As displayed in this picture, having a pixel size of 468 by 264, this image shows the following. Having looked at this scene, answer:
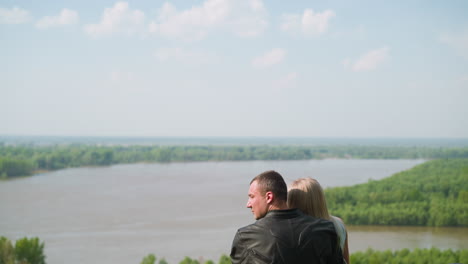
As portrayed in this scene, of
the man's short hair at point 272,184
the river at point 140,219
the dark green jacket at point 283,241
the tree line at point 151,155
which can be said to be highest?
the man's short hair at point 272,184

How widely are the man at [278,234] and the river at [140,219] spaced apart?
651 cm

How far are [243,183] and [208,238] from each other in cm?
670

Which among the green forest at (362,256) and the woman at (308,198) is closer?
the woman at (308,198)

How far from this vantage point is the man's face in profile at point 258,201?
2.91 ft

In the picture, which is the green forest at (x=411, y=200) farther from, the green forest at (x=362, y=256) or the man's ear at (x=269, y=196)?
the man's ear at (x=269, y=196)

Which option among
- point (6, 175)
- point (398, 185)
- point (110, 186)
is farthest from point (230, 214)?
point (6, 175)

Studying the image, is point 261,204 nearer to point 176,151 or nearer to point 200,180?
point 200,180

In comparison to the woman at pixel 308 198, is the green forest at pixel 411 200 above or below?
below

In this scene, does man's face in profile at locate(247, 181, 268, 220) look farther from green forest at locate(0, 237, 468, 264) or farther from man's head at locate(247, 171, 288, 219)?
green forest at locate(0, 237, 468, 264)

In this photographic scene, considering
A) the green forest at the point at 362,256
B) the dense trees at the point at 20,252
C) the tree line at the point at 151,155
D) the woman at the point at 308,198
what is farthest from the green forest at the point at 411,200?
the woman at the point at 308,198

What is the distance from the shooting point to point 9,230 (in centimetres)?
943

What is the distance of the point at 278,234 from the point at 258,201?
83 millimetres

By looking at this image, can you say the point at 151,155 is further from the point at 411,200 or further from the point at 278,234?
the point at 278,234

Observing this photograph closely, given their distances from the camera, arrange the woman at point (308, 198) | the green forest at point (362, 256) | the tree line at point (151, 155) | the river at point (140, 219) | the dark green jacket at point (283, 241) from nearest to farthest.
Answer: the dark green jacket at point (283, 241) → the woman at point (308, 198) → the green forest at point (362, 256) → the river at point (140, 219) → the tree line at point (151, 155)
